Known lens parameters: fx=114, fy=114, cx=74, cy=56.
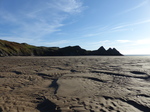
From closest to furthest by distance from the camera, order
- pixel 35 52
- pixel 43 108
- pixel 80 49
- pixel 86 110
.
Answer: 1. pixel 86 110
2. pixel 43 108
3. pixel 35 52
4. pixel 80 49

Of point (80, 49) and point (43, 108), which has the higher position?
point (80, 49)

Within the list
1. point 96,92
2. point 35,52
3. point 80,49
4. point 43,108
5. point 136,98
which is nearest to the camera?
point 43,108

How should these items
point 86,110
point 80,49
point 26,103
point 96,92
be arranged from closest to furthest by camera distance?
point 86,110, point 26,103, point 96,92, point 80,49

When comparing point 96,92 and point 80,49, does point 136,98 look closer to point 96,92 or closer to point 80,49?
point 96,92

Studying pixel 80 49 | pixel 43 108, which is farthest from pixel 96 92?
pixel 80 49

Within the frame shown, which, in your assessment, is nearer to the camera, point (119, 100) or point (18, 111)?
point (18, 111)

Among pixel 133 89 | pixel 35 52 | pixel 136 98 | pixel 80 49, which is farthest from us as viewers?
pixel 80 49

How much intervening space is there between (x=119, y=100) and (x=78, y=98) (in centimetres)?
129

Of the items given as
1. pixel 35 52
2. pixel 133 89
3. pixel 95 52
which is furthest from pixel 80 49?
pixel 133 89

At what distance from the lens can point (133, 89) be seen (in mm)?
4465

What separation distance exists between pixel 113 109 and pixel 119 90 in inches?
59.3

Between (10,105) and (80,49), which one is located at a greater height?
(80,49)

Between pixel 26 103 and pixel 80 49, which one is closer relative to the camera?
pixel 26 103

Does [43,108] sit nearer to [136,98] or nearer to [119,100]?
[119,100]
